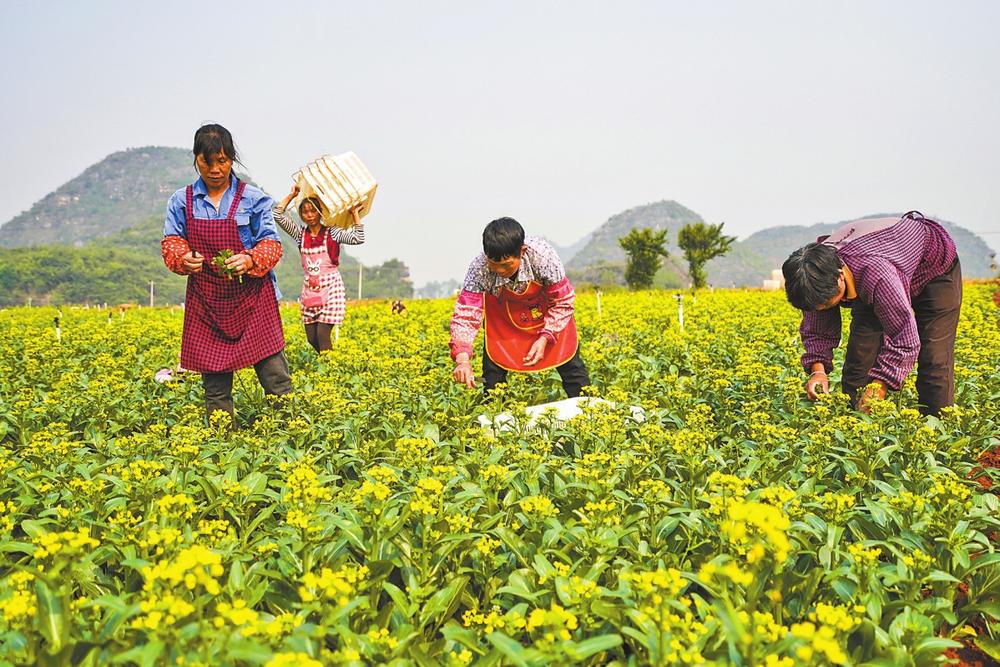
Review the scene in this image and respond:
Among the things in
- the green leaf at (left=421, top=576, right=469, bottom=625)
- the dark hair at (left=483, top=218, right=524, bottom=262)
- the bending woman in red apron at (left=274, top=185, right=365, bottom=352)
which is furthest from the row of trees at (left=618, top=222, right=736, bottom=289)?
the green leaf at (left=421, top=576, right=469, bottom=625)

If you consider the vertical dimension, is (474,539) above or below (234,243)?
below

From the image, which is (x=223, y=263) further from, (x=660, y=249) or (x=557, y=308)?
(x=660, y=249)

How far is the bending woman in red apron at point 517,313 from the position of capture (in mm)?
4934

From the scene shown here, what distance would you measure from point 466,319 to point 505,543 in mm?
2519

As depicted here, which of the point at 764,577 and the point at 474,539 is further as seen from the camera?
the point at 474,539

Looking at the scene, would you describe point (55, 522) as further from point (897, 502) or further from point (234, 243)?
point (897, 502)

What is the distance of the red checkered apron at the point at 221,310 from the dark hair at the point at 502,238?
6.08ft

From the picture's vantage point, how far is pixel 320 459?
4621mm

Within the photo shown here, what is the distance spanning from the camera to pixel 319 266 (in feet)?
24.0

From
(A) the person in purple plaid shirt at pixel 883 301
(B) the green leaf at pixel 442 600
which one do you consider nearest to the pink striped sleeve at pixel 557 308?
(A) the person in purple plaid shirt at pixel 883 301

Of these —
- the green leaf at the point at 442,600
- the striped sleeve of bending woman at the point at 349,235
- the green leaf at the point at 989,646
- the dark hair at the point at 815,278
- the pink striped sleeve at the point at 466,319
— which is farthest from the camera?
the striped sleeve of bending woman at the point at 349,235

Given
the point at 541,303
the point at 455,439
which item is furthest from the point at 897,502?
the point at 541,303

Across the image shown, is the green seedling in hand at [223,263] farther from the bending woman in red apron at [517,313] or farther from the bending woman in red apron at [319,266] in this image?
the bending woman in red apron at [319,266]

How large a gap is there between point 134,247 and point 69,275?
4332 cm
